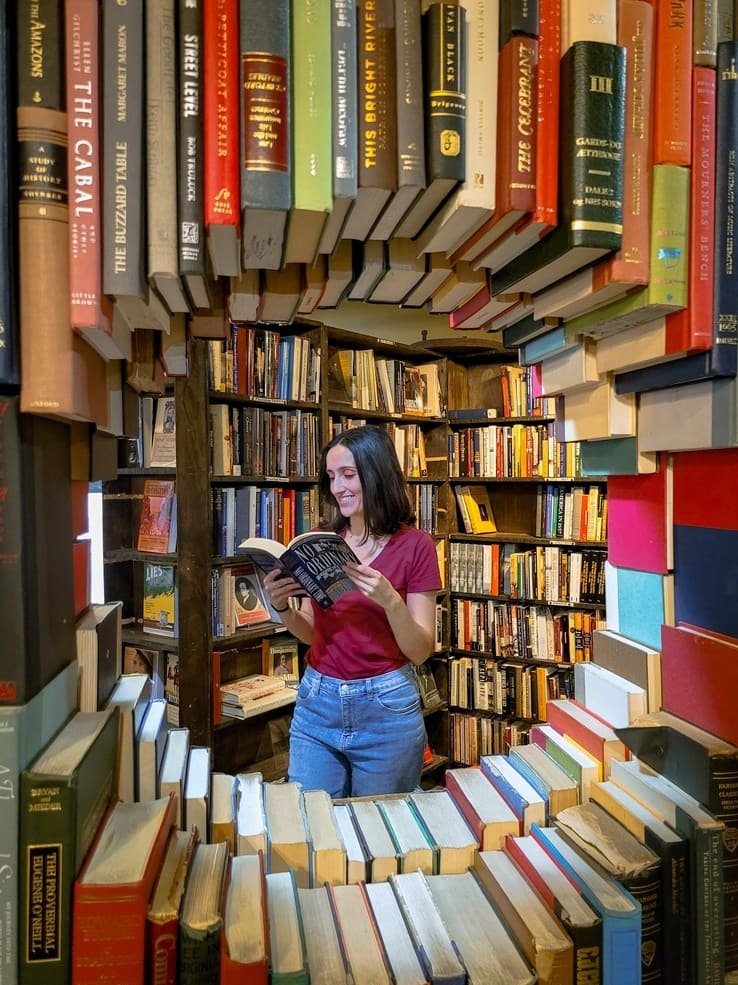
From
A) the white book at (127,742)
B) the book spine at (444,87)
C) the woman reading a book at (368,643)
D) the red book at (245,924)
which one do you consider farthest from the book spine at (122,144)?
the woman reading a book at (368,643)

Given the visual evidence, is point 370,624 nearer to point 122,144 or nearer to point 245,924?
point 245,924

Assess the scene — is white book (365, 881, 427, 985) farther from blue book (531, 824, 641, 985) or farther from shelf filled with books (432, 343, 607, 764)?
shelf filled with books (432, 343, 607, 764)

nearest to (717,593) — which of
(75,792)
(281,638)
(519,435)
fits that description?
(75,792)

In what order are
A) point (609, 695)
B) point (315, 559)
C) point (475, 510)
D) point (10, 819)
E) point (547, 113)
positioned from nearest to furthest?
point (10, 819) < point (547, 113) < point (609, 695) < point (315, 559) < point (475, 510)

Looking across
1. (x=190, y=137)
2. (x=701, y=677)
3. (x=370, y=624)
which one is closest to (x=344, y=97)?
(x=190, y=137)

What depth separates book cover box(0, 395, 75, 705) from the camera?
58 centimetres

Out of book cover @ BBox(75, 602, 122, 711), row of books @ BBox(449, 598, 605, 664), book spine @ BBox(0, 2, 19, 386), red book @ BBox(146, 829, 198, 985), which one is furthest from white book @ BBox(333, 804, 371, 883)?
row of books @ BBox(449, 598, 605, 664)

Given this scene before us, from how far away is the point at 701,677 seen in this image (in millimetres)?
774

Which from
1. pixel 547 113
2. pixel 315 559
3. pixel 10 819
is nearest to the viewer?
pixel 10 819

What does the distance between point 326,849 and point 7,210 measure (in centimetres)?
76

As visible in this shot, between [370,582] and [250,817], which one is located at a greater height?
[370,582]

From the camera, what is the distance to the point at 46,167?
0.59 metres

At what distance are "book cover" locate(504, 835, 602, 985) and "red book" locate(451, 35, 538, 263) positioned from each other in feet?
2.35

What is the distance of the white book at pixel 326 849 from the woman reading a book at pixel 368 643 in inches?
17.2
